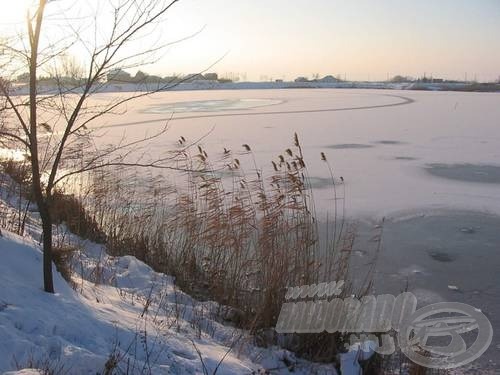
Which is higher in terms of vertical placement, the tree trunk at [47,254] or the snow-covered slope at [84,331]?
the tree trunk at [47,254]

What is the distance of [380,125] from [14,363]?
1687cm

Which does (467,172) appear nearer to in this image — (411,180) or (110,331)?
(411,180)

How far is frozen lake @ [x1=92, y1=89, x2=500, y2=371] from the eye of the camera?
4.91 m

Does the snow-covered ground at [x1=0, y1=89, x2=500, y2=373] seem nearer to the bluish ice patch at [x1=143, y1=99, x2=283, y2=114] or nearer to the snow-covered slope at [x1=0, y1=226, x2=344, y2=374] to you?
the snow-covered slope at [x1=0, y1=226, x2=344, y2=374]

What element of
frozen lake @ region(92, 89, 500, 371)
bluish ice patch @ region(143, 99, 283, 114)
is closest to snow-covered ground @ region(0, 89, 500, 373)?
frozen lake @ region(92, 89, 500, 371)

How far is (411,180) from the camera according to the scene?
8.98 m

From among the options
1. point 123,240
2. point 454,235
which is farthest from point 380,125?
point 123,240

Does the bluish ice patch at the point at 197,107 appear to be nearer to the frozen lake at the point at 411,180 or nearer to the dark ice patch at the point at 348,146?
the frozen lake at the point at 411,180

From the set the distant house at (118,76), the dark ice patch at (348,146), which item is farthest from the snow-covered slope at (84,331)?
the dark ice patch at (348,146)

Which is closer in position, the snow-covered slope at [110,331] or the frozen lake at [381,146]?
the snow-covered slope at [110,331]

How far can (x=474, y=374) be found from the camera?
11.1 ft

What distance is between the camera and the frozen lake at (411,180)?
4906 millimetres

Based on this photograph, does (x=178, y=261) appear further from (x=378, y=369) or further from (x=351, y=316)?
(x=378, y=369)

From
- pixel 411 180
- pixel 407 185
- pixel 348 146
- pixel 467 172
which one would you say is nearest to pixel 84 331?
pixel 407 185
